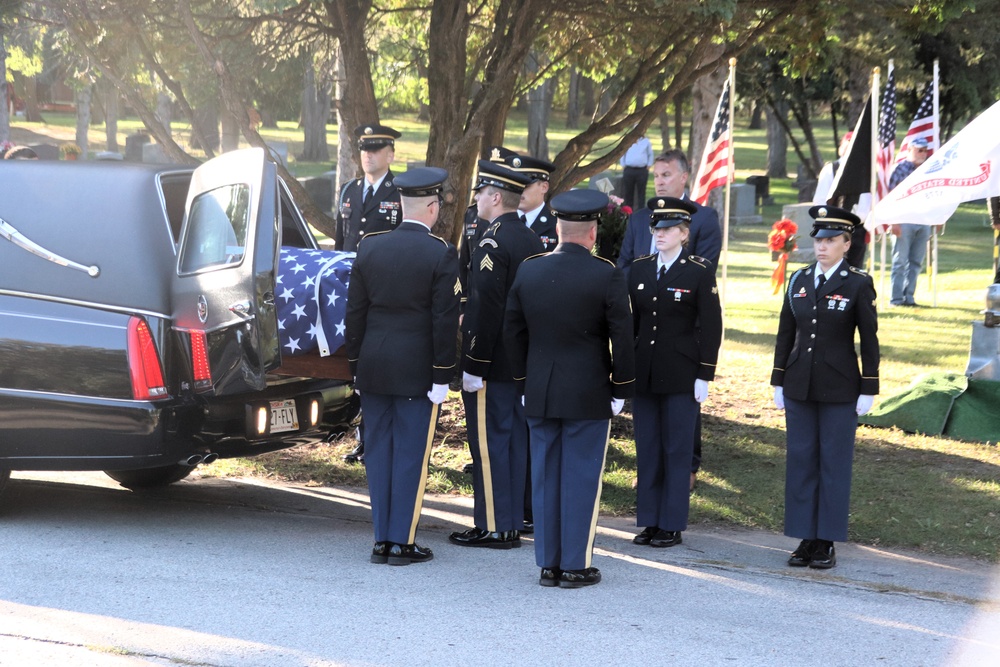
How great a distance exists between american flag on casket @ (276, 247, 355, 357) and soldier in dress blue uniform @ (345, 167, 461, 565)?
0.38m

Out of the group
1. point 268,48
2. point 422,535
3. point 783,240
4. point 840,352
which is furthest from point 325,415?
point 783,240

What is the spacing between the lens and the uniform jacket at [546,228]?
21.3 ft

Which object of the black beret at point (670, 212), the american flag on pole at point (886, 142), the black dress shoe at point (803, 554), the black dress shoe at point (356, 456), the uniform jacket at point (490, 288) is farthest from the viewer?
the american flag on pole at point (886, 142)

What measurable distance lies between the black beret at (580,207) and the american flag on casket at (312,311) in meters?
1.40

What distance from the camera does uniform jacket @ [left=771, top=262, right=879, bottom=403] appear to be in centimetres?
579

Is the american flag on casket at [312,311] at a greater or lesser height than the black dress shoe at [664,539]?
greater

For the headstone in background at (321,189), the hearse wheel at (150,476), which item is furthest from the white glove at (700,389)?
the headstone in background at (321,189)

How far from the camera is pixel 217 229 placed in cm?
593

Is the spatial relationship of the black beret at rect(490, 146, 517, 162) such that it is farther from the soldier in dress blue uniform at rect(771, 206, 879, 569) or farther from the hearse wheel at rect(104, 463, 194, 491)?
the hearse wheel at rect(104, 463, 194, 491)

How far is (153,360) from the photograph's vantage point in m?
5.80

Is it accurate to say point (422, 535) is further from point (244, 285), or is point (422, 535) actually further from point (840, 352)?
point (840, 352)

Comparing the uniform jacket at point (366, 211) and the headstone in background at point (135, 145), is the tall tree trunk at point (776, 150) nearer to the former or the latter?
the headstone in background at point (135, 145)

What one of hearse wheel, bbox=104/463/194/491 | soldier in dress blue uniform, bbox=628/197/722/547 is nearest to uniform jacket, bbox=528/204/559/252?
soldier in dress blue uniform, bbox=628/197/722/547

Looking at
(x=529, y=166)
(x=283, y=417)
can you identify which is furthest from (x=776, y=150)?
(x=283, y=417)
